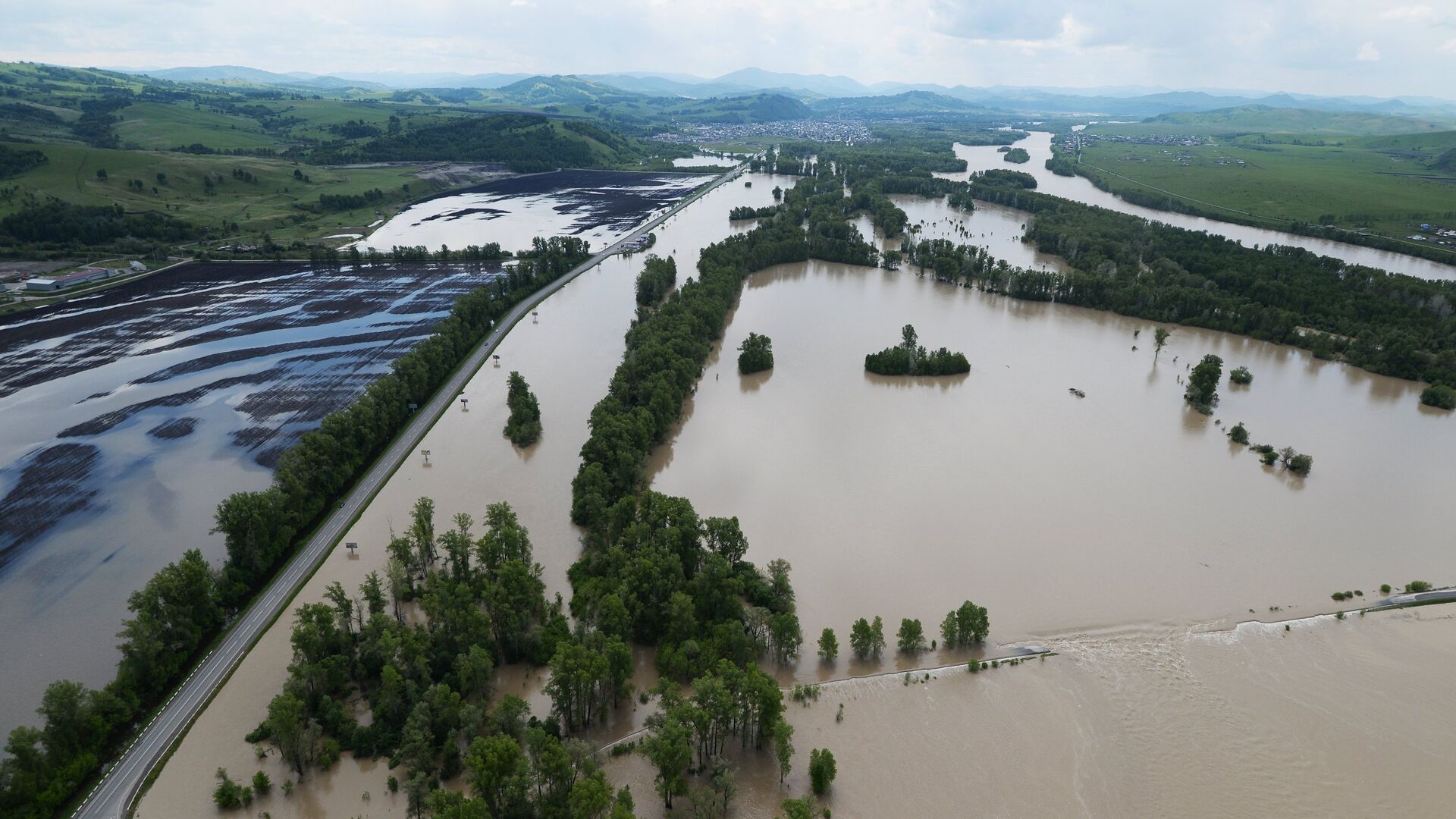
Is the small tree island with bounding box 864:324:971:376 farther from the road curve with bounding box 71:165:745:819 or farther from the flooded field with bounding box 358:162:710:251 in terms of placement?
the flooded field with bounding box 358:162:710:251

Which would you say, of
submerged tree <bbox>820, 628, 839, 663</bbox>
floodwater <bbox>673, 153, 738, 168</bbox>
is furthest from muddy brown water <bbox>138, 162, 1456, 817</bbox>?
floodwater <bbox>673, 153, 738, 168</bbox>

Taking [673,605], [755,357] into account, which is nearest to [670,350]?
[755,357]

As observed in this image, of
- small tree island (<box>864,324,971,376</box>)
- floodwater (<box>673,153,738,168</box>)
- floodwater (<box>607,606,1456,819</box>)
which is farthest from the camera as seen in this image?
floodwater (<box>673,153,738,168</box>)

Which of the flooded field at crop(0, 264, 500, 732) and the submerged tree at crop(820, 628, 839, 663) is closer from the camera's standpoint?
the submerged tree at crop(820, 628, 839, 663)

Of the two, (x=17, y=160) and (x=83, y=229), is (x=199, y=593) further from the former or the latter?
(x=17, y=160)

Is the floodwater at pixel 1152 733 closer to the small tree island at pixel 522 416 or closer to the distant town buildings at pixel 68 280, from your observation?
the small tree island at pixel 522 416

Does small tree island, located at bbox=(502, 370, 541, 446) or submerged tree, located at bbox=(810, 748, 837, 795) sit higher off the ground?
small tree island, located at bbox=(502, 370, 541, 446)
